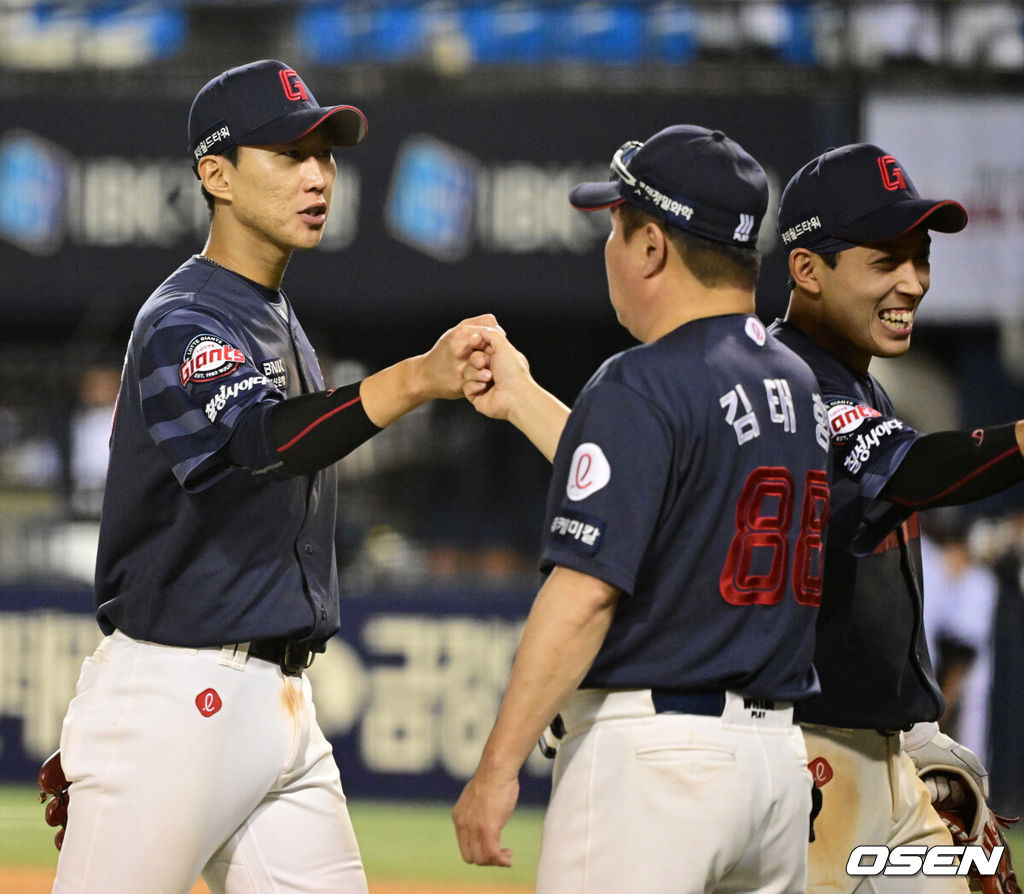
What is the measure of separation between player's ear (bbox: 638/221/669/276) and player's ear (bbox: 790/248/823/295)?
70 cm

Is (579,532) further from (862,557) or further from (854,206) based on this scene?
(854,206)

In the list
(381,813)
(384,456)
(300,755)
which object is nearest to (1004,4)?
(384,456)

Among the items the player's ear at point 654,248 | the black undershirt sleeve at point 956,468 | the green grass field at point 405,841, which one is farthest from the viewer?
the green grass field at point 405,841

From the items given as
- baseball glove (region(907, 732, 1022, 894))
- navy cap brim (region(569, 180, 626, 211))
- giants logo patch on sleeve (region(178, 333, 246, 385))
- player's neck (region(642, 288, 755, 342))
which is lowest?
baseball glove (region(907, 732, 1022, 894))

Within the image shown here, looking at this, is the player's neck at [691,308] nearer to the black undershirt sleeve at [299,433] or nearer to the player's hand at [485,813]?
the black undershirt sleeve at [299,433]

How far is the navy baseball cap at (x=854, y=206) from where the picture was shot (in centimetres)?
337

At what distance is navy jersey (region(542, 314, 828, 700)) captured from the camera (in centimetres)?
271

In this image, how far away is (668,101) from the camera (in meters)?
11.7

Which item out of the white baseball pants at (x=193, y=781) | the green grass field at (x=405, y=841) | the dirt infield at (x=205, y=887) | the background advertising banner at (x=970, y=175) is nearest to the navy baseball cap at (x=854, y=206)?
the white baseball pants at (x=193, y=781)

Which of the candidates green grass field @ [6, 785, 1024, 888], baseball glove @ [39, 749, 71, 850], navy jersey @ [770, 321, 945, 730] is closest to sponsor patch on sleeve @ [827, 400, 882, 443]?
navy jersey @ [770, 321, 945, 730]

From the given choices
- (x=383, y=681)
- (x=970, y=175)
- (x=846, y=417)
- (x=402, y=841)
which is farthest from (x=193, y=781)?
(x=970, y=175)

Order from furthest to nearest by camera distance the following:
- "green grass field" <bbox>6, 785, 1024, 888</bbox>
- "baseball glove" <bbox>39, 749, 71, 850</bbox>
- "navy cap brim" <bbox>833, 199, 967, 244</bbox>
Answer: "green grass field" <bbox>6, 785, 1024, 888</bbox>, "baseball glove" <bbox>39, 749, 71, 850</bbox>, "navy cap brim" <bbox>833, 199, 967, 244</bbox>

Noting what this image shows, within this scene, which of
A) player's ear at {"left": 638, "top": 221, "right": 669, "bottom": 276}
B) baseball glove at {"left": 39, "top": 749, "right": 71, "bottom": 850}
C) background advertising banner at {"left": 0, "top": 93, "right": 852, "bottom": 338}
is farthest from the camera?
background advertising banner at {"left": 0, "top": 93, "right": 852, "bottom": 338}

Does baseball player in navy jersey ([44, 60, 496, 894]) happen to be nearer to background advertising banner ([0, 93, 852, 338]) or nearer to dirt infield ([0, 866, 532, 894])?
dirt infield ([0, 866, 532, 894])
